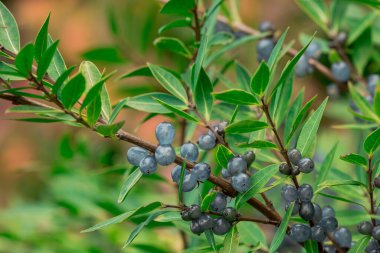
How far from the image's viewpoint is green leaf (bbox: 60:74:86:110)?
49 centimetres

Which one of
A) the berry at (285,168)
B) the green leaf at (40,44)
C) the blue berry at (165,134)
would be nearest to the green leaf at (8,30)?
the green leaf at (40,44)

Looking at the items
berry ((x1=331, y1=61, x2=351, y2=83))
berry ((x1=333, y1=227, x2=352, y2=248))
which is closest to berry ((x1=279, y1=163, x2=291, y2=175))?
berry ((x1=333, y1=227, x2=352, y2=248))

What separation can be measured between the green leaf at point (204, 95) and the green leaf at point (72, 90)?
14 centimetres

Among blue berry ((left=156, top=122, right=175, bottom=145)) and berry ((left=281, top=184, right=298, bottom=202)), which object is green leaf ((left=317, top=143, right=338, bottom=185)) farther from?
blue berry ((left=156, top=122, right=175, bottom=145))

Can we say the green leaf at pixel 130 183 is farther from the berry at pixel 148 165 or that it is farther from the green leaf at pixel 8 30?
the green leaf at pixel 8 30

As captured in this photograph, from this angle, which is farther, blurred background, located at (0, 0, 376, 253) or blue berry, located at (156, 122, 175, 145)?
blurred background, located at (0, 0, 376, 253)

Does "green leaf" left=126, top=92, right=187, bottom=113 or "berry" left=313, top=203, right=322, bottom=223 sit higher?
"green leaf" left=126, top=92, right=187, bottom=113

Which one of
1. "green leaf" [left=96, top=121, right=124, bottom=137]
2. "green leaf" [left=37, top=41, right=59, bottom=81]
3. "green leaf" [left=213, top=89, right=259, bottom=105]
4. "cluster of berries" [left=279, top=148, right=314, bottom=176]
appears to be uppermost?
"green leaf" [left=37, top=41, right=59, bottom=81]

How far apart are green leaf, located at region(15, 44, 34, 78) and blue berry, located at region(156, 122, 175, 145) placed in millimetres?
114

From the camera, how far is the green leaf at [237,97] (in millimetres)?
518

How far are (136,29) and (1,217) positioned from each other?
2.83 ft

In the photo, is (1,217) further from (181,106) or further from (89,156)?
(181,106)

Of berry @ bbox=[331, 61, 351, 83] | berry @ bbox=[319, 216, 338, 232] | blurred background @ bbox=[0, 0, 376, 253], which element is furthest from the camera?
blurred background @ bbox=[0, 0, 376, 253]

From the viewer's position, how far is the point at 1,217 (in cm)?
127
